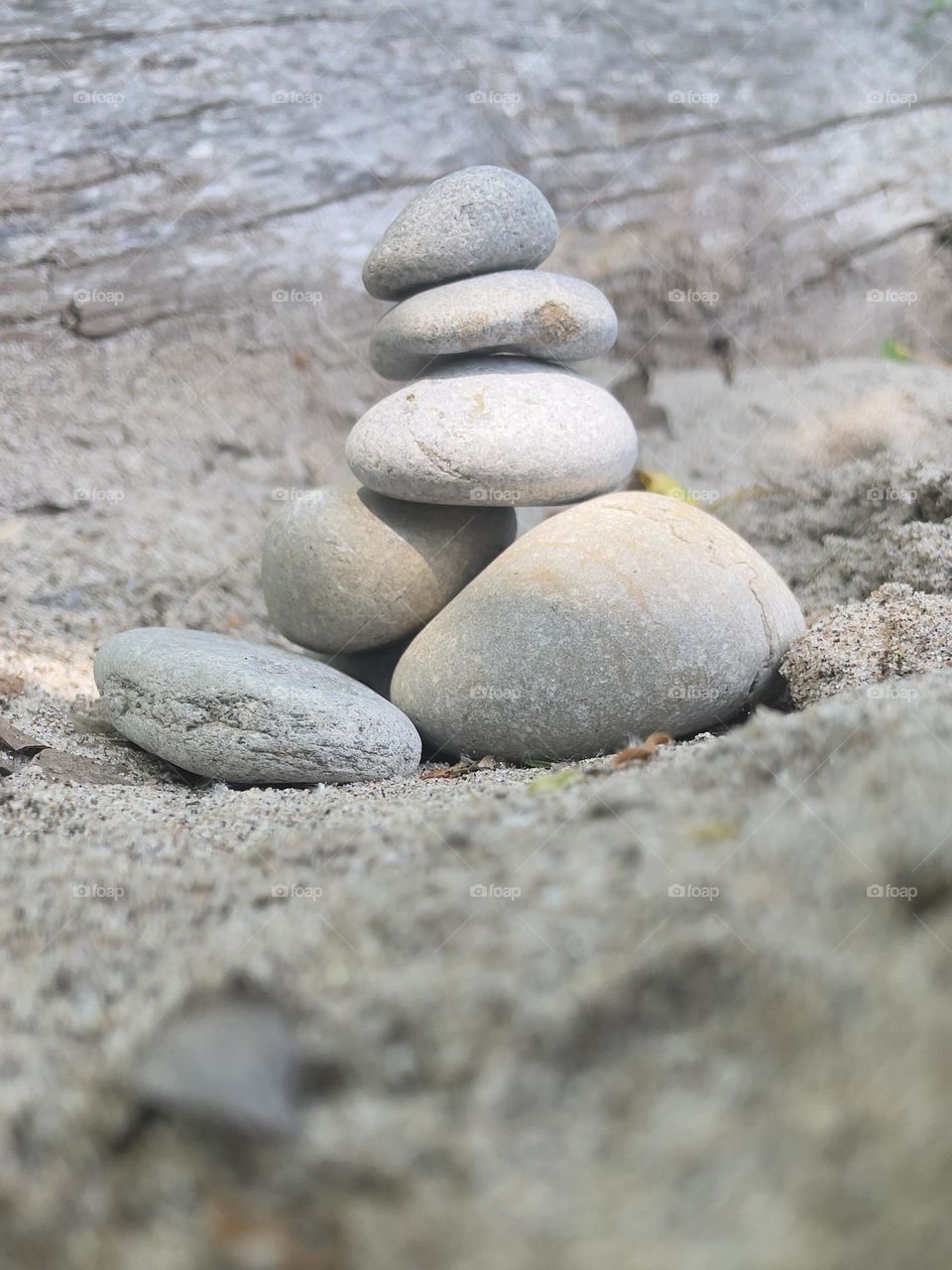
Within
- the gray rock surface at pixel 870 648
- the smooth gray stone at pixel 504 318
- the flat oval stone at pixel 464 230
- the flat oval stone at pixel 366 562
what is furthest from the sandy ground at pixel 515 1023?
the flat oval stone at pixel 464 230

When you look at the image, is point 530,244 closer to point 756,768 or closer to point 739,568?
point 739,568

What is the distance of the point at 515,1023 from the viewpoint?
4.16 feet

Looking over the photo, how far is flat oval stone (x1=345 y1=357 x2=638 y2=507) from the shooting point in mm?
3367

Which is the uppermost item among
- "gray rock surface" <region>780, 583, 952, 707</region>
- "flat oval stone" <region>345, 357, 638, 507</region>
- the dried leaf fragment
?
"flat oval stone" <region>345, 357, 638, 507</region>

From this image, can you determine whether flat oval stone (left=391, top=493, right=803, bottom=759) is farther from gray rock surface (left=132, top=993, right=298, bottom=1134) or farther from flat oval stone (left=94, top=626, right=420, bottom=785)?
gray rock surface (left=132, top=993, right=298, bottom=1134)

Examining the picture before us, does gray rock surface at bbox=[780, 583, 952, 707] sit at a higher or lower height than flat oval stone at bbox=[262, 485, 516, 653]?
lower

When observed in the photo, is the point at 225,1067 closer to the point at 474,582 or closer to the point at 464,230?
the point at 474,582

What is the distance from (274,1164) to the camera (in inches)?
46.2

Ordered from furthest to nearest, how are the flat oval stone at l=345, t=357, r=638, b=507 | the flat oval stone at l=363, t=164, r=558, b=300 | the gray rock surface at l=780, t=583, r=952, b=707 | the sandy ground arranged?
the flat oval stone at l=363, t=164, r=558, b=300 → the flat oval stone at l=345, t=357, r=638, b=507 → the gray rock surface at l=780, t=583, r=952, b=707 → the sandy ground

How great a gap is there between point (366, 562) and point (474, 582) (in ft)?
1.22

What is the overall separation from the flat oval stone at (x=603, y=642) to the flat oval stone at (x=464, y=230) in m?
0.93

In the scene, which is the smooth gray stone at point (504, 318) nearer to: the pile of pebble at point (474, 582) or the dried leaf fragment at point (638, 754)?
the pile of pebble at point (474, 582)

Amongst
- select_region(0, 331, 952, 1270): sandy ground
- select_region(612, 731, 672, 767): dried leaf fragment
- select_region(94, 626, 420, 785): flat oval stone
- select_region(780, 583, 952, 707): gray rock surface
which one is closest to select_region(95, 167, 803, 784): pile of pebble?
select_region(94, 626, 420, 785): flat oval stone

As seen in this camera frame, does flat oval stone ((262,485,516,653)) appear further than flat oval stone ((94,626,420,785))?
Yes
